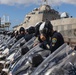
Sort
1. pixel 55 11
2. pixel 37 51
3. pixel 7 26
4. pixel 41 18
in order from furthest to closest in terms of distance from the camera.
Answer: pixel 7 26, pixel 55 11, pixel 41 18, pixel 37 51

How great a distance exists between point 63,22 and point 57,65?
2048 centimetres

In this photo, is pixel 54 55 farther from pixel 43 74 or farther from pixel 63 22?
pixel 63 22

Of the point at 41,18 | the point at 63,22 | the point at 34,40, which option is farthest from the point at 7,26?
the point at 34,40

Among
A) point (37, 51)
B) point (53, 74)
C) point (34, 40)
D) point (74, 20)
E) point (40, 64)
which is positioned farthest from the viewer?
point (74, 20)

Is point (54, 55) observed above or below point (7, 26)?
above

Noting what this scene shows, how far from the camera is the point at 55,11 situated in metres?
53.0

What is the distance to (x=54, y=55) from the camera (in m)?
5.92

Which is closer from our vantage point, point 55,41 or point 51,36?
point 55,41

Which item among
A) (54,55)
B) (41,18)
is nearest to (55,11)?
(41,18)

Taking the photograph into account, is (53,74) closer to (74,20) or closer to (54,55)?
(54,55)

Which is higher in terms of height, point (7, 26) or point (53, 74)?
point (53, 74)

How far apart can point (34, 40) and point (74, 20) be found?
1485 centimetres

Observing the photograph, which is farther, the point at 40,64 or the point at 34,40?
the point at 34,40

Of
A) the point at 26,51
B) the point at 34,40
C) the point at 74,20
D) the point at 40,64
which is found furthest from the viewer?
the point at 74,20
